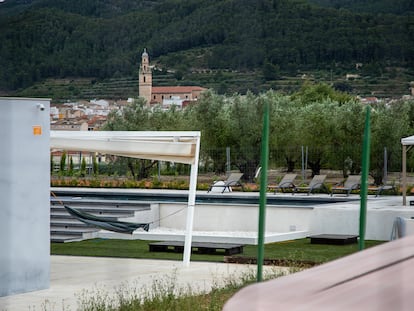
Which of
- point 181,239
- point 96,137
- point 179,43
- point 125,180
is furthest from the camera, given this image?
point 125,180

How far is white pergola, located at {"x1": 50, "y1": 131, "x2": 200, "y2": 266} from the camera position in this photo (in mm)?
7684

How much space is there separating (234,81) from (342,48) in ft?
1.11

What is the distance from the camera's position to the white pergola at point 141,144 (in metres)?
7.68

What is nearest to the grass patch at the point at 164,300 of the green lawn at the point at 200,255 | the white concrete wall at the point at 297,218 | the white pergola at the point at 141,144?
the white pergola at the point at 141,144

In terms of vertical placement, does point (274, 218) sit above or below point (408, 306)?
below

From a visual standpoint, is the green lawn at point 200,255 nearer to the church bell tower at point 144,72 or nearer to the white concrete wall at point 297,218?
the white concrete wall at point 297,218

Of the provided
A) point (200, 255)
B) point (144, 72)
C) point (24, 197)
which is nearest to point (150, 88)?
point (144, 72)

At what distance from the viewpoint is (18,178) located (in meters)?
6.48

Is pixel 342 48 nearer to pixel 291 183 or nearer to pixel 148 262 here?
pixel 148 262

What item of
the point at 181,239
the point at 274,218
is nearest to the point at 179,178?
the point at 274,218

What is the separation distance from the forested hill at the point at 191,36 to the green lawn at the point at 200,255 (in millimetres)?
5508

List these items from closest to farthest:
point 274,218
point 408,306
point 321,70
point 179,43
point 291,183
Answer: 1. point 408,306
2. point 321,70
3. point 179,43
4. point 274,218
5. point 291,183

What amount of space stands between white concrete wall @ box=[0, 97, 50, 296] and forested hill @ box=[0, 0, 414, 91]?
11.1ft

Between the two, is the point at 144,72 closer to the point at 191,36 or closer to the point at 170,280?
the point at 191,36
